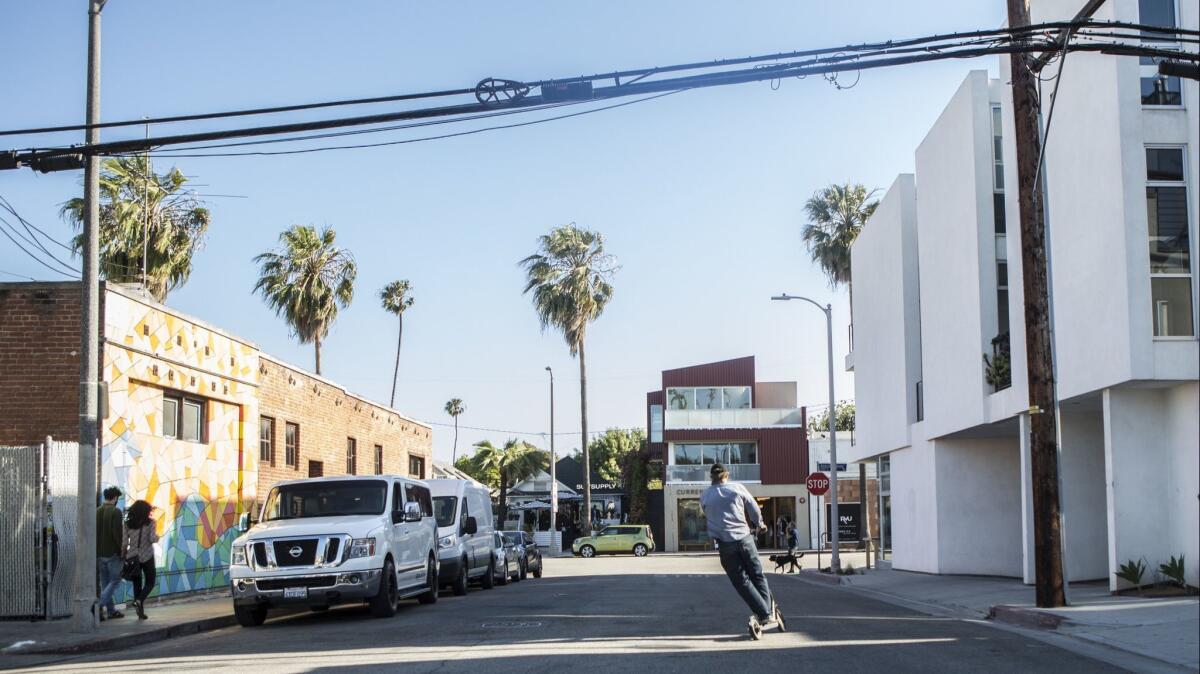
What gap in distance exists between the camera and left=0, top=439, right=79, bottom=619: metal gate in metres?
16.9

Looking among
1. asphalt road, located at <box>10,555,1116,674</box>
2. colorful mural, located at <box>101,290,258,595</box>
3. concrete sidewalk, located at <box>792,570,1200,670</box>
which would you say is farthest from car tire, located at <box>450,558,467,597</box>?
concrete sidewalk, located at <box>792,570,1200,670</box>

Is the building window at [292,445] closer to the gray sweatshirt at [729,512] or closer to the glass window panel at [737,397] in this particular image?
the gray sweatshirt at [729,512]

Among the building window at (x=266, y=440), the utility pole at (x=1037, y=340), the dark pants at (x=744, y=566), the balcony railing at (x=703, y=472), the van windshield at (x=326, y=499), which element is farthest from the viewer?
the balcony railing at (x=703, y=472)

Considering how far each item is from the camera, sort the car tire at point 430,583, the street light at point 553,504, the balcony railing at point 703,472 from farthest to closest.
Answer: the balcony railing at point 703,472 → the street light at point 553,504 → the car tire at point 430,583

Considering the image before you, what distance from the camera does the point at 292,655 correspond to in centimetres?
1223

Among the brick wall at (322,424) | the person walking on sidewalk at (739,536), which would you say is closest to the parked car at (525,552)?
the brick wall at (322,424)

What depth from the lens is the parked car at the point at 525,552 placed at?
31.7 metres

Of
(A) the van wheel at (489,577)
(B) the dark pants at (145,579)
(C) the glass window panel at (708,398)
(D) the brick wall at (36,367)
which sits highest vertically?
(C) the glass window panel at (708,398)

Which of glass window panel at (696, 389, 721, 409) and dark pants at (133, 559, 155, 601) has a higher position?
glass window panel at (696, 389, 721, 409)

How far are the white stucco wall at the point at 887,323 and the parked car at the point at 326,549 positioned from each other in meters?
17.1

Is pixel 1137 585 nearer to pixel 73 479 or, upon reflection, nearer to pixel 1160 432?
pixel 1160 432

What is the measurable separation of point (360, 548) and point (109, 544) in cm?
339

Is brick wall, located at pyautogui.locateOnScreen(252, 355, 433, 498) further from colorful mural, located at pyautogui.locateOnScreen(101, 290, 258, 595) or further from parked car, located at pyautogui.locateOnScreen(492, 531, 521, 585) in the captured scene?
parked car, located at pyautogui.locateOnScreen(492, 531, 521, 585)

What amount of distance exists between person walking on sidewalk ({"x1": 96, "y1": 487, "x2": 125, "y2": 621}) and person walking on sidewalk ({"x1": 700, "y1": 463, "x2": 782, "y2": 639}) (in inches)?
335
